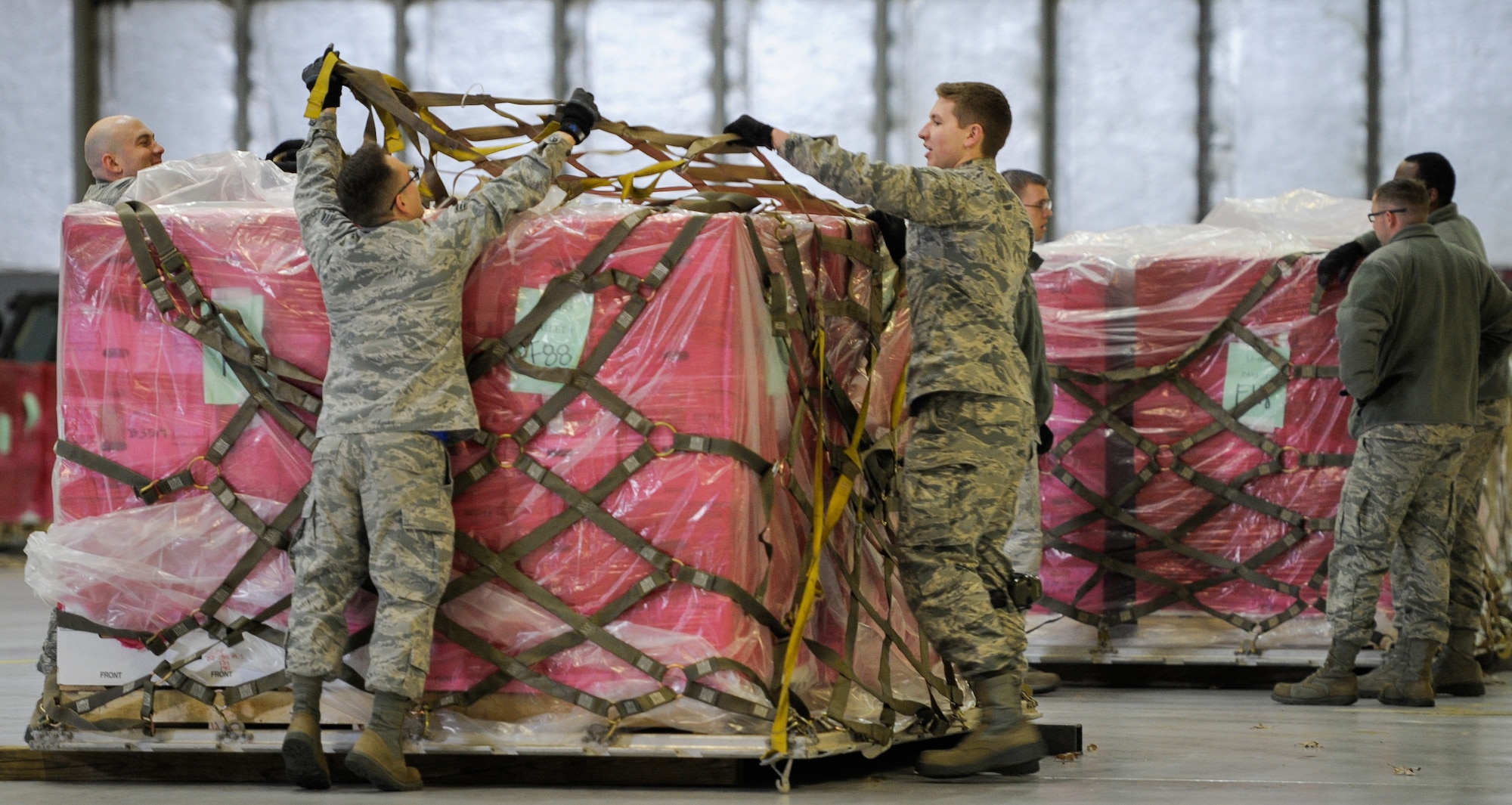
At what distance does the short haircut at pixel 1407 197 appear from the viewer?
586cm

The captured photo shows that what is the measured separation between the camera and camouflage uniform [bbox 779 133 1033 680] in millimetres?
4184

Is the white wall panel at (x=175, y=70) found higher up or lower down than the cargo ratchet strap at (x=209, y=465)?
higher up

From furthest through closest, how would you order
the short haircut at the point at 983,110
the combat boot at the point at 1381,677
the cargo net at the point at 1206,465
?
the cargo net at the point at 1206,465 < the combat boot at the point at 1381,677 < the short haircut at the point at 983,110

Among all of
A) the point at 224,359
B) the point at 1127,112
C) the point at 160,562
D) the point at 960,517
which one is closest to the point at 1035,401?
the point at 960,517

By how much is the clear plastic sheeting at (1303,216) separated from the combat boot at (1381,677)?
5.68 ft

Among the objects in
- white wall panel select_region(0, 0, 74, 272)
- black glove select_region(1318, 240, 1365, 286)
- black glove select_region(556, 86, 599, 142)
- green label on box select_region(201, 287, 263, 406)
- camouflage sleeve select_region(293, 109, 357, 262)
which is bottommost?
green label on box select_region(201, 287, 263, 406)

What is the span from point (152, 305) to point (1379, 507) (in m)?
4.22

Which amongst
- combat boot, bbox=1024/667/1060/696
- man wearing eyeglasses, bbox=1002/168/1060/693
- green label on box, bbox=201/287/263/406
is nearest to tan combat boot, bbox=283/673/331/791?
green label on box, bbox=201/287/263/406

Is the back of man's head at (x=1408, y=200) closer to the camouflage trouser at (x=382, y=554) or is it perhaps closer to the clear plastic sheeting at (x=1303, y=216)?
the clear plastic sheeting at (x=1303, y=216)

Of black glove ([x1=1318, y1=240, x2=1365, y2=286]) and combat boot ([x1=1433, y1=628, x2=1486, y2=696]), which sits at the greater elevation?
black glove ([x1=1318, y1=240, x2=1365, y2=286])

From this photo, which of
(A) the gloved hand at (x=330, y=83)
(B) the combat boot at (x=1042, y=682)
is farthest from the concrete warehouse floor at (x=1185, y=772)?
(A) the gloved hand at (x=330, y=83)

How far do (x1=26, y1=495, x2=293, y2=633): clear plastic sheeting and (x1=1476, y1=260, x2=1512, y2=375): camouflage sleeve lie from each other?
14.7 ft

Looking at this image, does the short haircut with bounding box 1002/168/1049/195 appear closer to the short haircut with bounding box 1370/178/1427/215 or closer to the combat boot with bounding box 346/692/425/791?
the short haircut with bounding box 1370/178/1427/215

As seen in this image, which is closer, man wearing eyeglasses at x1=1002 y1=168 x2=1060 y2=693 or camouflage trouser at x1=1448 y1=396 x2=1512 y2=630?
man wearing eyeglasses at x1=1002 y1=168 x2=1060 y2=693
